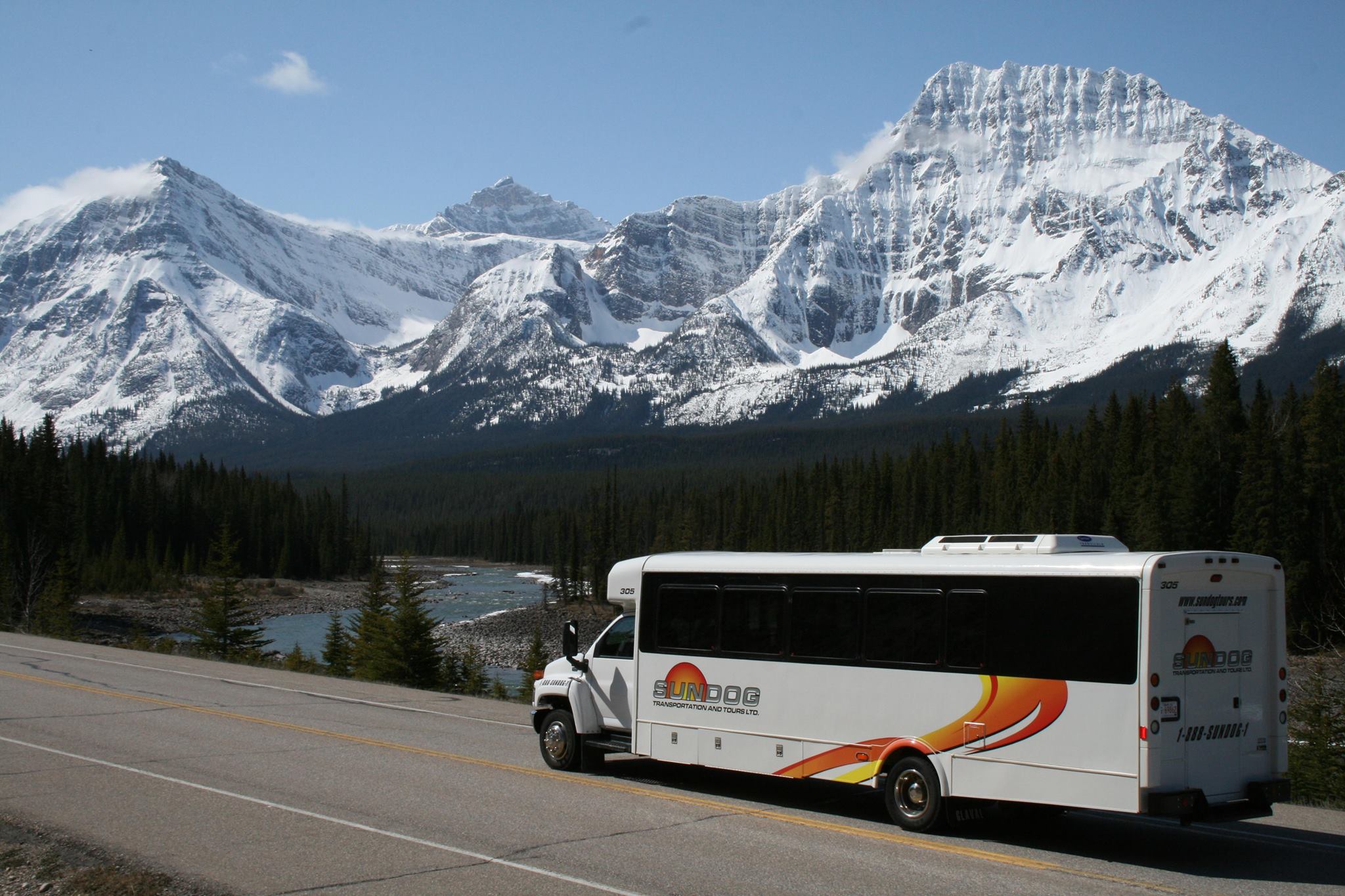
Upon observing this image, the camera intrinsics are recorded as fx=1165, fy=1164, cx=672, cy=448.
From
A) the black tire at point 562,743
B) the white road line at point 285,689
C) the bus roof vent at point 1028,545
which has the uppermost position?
the bus roof vent at point 1028,545

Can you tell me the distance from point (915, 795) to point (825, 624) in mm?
2114

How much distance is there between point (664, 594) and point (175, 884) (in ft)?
22.9

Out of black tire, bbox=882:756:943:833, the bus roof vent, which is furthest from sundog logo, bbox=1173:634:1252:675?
black tire, bbox=882:756:943:833

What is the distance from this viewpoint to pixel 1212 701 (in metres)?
11.4

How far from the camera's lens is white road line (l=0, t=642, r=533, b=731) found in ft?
68.9

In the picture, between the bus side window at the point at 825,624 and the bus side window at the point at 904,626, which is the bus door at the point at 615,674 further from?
the bus side window at the point at 904,626

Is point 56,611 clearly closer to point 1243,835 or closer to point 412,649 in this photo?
point 412,649

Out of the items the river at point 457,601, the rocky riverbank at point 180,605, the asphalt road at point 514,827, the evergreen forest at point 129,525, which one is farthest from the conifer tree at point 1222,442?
the asphalt road at point 514,827

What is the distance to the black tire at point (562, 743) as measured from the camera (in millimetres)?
15773

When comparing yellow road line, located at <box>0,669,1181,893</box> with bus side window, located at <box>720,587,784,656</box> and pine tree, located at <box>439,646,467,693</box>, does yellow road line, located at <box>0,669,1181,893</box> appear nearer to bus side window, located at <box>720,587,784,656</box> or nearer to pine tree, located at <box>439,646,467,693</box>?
Result: bus side window, located at <box>720,587,784,656</box>

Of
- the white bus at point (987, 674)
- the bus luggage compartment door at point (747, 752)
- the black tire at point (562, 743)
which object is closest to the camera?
the white bus at point (987, 674)

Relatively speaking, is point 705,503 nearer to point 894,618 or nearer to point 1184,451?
point 1184,451

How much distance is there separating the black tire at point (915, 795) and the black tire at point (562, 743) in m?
4.82

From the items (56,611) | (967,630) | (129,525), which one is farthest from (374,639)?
(129,525)
